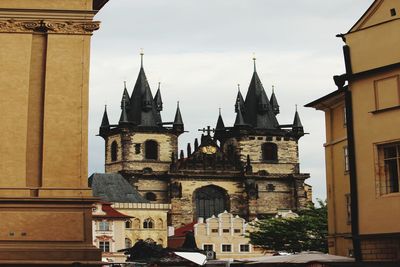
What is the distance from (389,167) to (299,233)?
32.4 m

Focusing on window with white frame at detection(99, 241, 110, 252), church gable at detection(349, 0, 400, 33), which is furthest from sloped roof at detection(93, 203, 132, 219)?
church gable at detection(349, 0, 400, 33)

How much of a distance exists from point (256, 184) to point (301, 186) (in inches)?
232

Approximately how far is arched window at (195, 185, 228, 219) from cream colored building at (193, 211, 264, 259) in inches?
495

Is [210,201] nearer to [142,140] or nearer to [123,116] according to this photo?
[142,140]

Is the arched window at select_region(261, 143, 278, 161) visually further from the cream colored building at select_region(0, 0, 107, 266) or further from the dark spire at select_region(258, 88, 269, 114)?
the cream colored building at select_region(0, 0, 107, 266)

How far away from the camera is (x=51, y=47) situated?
23.8m

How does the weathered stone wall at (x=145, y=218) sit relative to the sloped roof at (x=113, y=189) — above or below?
below

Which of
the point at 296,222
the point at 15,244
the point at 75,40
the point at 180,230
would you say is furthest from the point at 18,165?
the point at 180,230

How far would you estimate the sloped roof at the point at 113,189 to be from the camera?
93.4 m

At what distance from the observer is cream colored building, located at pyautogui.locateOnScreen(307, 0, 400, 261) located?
21.5 m

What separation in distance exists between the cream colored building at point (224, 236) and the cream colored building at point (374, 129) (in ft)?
228

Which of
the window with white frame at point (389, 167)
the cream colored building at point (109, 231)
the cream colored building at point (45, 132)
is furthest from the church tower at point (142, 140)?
the window with white frame at point (389, 167)

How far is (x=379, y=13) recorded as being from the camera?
2322cm

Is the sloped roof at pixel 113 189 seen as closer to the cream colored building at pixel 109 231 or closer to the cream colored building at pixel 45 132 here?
the cream colored building at pixel 109 231
